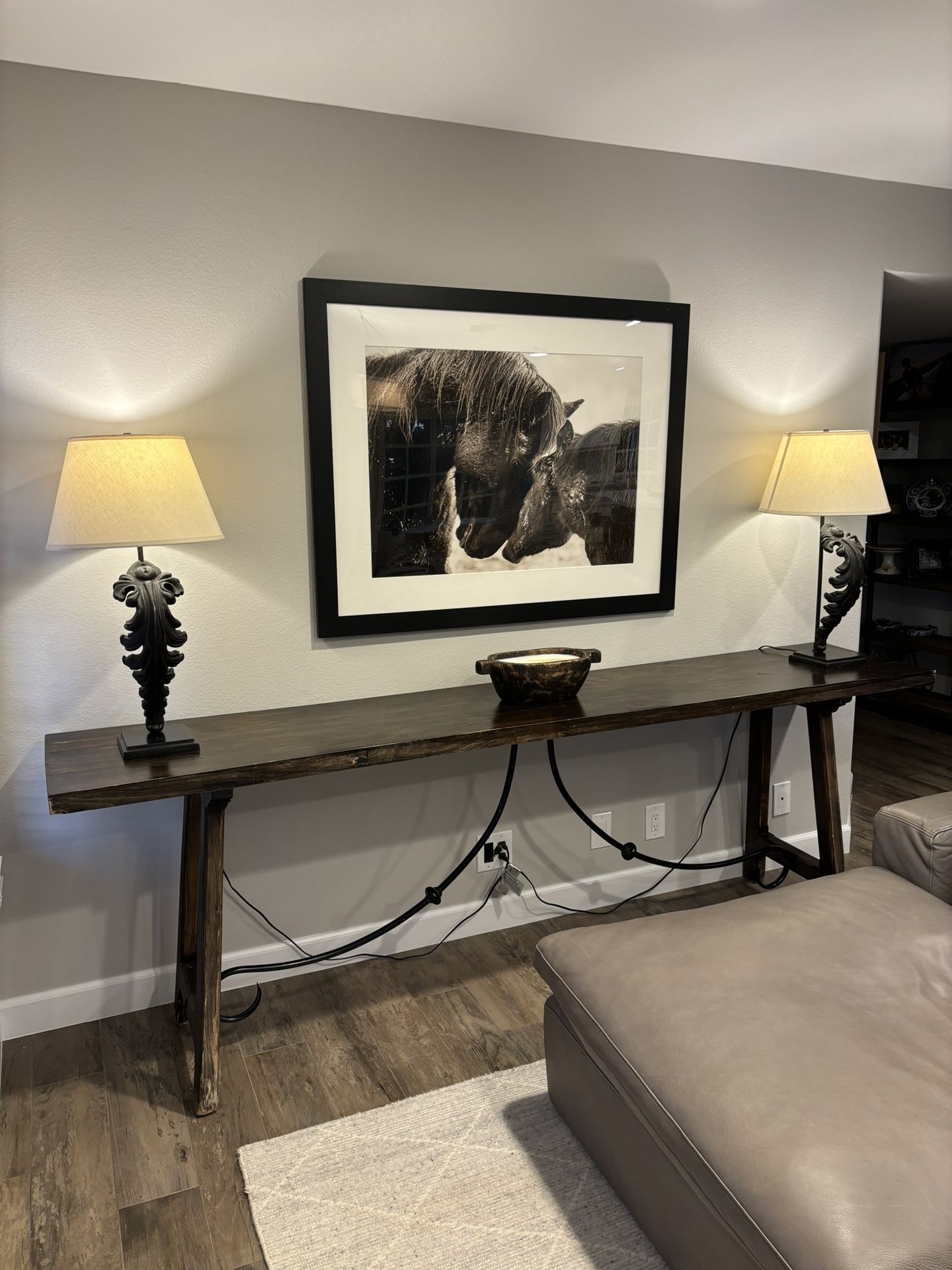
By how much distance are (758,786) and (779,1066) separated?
1.76 meters

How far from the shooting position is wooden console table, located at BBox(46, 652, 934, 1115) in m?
2.04

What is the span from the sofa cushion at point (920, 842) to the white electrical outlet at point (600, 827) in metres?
0.91

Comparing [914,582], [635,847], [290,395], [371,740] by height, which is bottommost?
[635,847]

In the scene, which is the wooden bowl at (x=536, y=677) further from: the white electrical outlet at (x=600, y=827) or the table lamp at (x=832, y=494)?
the table lamp at (x=832, y=494)

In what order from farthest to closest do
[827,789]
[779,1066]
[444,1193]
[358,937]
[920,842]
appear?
[827,789], [358,937], [920,842], [444,1193], [779,1066]

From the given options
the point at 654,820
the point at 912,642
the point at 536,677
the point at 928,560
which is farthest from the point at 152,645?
the point at 928,560

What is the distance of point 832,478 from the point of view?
110 inches

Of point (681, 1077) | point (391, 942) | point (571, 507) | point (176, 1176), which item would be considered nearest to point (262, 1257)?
point (176, 1176)

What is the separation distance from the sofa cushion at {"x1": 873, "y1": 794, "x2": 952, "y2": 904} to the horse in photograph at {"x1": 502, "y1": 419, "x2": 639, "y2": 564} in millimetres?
1086

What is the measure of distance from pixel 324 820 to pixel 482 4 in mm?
2013

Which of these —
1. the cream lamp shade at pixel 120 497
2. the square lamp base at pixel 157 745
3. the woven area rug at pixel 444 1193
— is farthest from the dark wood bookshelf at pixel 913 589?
the cream lamp shade at pixel 120 497

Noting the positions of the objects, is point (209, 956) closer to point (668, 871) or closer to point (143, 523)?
point (143, 523)

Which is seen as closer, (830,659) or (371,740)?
(371,740)

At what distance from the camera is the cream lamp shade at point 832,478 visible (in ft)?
9.16
